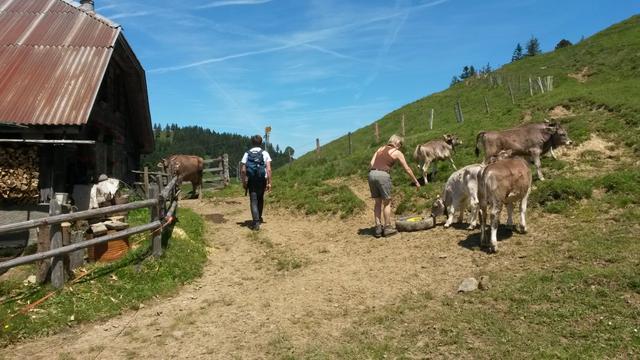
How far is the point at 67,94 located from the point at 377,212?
8.21m

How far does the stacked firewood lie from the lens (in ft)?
34.2

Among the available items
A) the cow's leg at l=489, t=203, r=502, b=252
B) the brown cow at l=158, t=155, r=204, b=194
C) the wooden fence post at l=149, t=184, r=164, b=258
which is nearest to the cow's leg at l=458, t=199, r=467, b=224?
the cow's leg at l=489, t=203, r=502, b=252

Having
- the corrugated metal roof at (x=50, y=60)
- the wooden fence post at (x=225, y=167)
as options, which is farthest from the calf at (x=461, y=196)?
the wooden fence post at (x=225, y=167)

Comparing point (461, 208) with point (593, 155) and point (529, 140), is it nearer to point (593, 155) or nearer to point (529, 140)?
point (529, 140)

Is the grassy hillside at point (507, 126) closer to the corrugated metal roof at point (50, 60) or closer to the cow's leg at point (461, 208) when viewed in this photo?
the cow's leg at point (461, 208)

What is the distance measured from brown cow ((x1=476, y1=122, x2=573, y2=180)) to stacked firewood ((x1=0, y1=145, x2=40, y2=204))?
38.5ft

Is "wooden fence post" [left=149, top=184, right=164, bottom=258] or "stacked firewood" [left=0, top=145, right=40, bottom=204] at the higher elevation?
"stacked firewood" [left=0, top=145, right=40, bottom=204]

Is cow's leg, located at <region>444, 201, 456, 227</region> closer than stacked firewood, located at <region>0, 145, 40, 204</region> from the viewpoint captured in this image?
Yes

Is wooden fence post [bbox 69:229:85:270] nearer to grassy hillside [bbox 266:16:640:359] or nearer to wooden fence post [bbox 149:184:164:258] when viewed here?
wooden fence post [bbox 149:184:164:258]

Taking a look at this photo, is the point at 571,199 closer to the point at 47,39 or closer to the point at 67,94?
the point at 67,94

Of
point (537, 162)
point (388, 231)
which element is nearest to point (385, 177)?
point (388, 231)

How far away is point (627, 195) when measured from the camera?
935 centimetres

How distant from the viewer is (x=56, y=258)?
7.02 m

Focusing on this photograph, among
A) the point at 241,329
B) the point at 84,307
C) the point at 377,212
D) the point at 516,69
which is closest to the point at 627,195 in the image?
the point at 377,212
